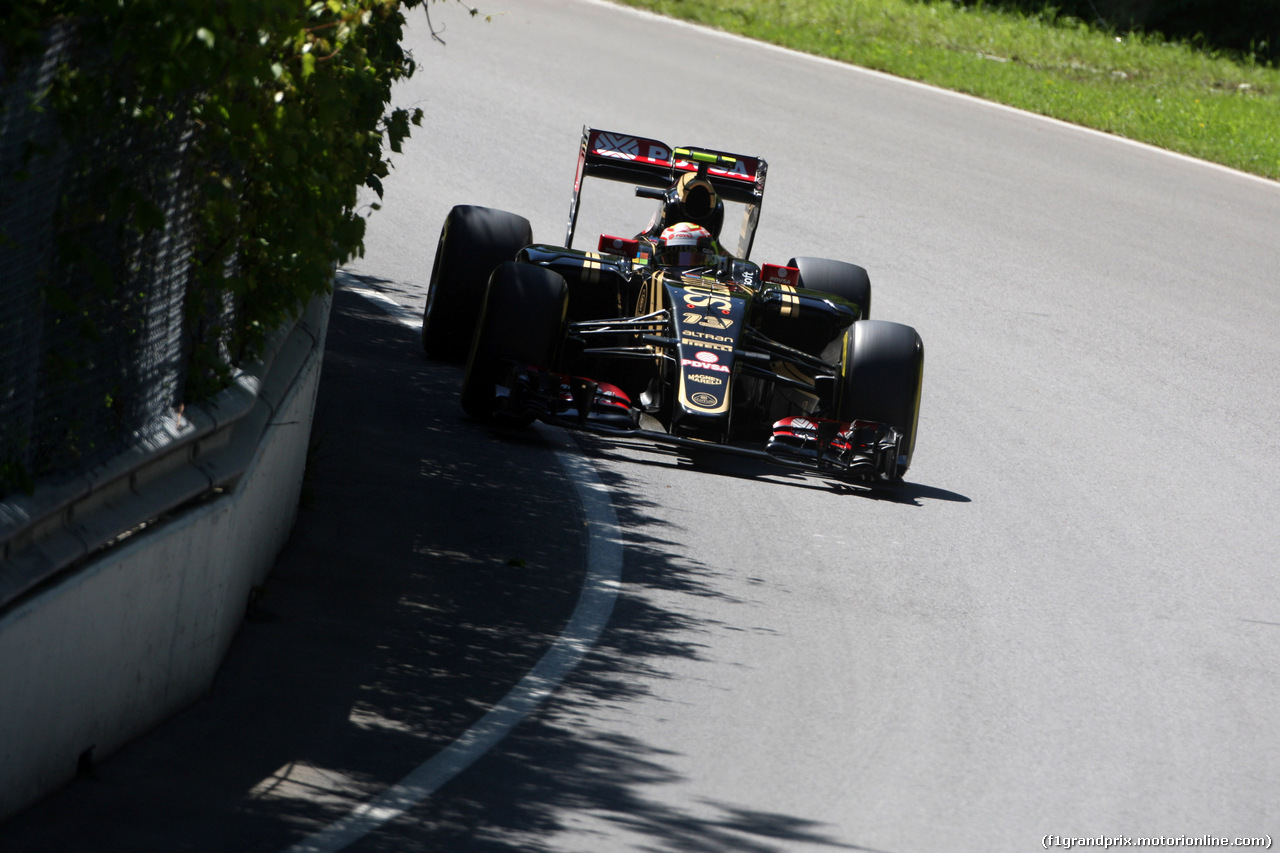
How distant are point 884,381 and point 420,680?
4.37m

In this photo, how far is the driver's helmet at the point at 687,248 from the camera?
10.3 m

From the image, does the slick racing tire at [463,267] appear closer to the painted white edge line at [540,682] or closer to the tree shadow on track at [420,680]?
the tree shadow on track at [420,680]

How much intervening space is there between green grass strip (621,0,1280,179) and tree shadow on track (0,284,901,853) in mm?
15817

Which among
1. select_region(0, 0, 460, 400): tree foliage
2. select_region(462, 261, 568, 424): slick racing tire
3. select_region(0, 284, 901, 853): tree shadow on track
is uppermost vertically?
select_region(0, 0, 460, 400): tree foliage

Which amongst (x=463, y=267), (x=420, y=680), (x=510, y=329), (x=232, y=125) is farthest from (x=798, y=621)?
(x=463, y=267)

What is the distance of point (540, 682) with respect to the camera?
5.97 m

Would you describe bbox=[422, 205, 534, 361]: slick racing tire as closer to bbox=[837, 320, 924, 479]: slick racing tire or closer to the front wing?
the front wing

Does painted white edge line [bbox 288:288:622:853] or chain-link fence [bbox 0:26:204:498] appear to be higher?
chain-link fence [bbox 0:26:204:498]

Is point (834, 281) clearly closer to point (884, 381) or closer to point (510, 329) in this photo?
point (884, 381)

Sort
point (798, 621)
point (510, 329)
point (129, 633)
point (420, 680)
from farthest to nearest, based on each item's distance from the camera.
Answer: point (510, 329) → point (798, 621) → point (420, 680) → point (129, 633)

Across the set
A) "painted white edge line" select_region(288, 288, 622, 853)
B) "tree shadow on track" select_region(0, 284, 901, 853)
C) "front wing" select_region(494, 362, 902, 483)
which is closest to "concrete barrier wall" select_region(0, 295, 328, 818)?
"tree shadow on track" select_region(0, 284, 901, 853)

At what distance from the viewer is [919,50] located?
82.2ft

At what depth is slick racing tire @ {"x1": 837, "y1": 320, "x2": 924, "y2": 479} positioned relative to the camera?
30.5 feet

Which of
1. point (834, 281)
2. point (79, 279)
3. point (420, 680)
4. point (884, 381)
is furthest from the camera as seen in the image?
point (834, 281)
